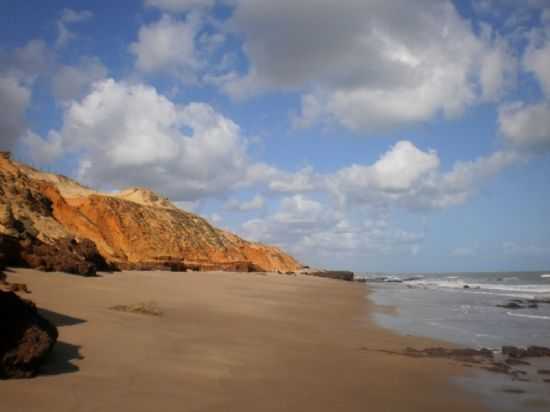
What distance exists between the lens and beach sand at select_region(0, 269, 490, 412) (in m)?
4.98

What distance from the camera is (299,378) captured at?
22.1 feet

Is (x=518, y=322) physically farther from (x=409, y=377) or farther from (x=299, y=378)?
(x=299, y=378)

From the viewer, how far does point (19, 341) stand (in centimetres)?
503

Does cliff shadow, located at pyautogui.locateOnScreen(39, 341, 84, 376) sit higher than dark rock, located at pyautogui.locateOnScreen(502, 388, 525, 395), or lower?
higher

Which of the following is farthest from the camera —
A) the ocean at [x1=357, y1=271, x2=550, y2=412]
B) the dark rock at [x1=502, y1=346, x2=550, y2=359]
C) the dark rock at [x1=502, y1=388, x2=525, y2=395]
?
the dark rock at [x1=502, y1=346, x2=550, y2=359]

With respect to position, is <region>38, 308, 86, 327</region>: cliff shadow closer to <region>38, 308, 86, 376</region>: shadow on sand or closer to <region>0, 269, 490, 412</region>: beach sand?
<region>0, 269, 490, 412</region>: beach sand

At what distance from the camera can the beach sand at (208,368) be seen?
16.3 ft

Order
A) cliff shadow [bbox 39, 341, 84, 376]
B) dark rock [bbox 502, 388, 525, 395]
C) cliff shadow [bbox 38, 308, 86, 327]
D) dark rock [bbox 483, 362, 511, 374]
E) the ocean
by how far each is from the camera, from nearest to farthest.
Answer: cliff shadow [bbox 39, 341, 84, 376]
the ocean
dark rock [bbox 502, 388, 525, 395]
cliff shadow [bbox 38, 308, 86, 327]
dark rock [bbox 483, 362, 511, 374]

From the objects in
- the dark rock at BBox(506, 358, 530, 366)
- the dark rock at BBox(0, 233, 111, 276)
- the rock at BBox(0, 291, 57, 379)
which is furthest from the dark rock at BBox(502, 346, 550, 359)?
the dark rock at BBox(0, 233, 111, 276)

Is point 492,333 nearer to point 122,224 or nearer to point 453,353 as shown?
point 453,353

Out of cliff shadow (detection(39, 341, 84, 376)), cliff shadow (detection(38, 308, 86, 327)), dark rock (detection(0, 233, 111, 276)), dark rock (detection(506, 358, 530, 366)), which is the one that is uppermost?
dark rock (detection(0, 233, 111, 276))

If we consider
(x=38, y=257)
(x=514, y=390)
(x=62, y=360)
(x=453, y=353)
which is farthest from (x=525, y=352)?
(x=38, y=257)

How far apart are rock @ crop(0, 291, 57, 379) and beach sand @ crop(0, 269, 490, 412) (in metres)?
0.16

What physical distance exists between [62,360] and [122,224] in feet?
130
